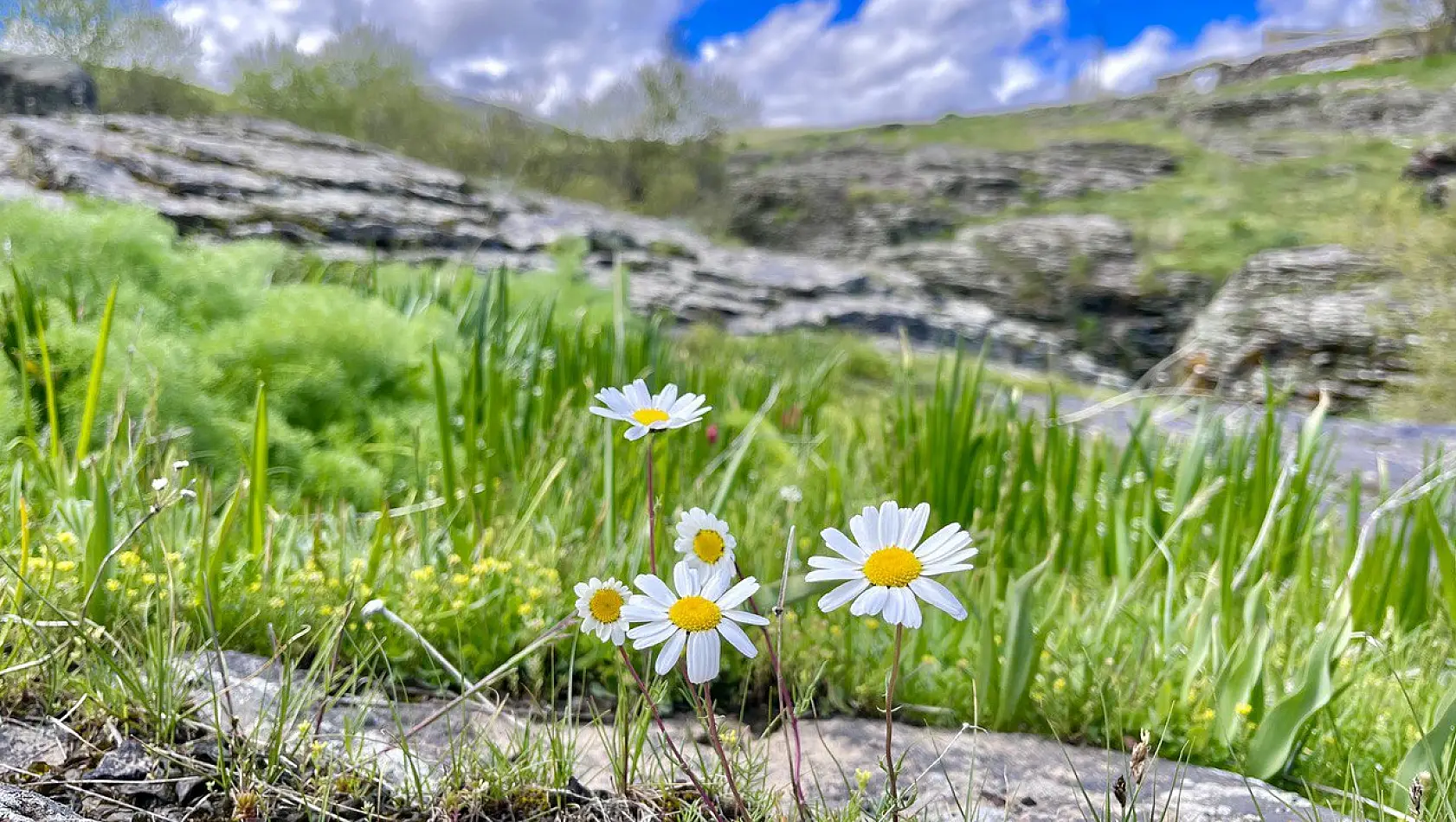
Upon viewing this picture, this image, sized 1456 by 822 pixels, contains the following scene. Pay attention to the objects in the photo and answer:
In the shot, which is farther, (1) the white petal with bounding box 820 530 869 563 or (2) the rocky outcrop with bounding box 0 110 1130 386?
(2) the rocky outcrop with bounding box 0 110 1130 386

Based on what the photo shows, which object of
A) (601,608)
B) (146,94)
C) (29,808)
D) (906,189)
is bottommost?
(29,808)

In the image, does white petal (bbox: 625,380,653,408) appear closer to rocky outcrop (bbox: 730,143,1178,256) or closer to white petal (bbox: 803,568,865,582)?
white petal (bbox: 803,568,865,582)

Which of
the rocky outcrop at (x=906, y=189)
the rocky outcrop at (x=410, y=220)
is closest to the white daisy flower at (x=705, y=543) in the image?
the rocky outcrop at (x=410, y=220)

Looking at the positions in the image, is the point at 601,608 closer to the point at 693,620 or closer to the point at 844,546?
the point at 693,620

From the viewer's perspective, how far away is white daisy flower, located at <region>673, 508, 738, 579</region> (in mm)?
663

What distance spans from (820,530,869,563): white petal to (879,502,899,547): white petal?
2 cm

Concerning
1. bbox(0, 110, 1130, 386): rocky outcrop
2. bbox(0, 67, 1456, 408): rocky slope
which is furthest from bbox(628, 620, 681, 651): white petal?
bbox(0, 110, 1130, 386): rocky outcrop

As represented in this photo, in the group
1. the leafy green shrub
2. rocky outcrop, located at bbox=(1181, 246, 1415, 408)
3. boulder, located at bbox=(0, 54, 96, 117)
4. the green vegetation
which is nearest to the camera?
the green vegetation

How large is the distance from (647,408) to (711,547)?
0.46 ft

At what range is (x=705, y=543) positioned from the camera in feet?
2.27

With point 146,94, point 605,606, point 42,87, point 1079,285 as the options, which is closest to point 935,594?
point 605,606

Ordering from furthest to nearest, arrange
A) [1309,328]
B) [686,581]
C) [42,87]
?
1. [1309,328]
2. [42,87]
3. [686,581]

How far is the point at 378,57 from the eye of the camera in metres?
17.2

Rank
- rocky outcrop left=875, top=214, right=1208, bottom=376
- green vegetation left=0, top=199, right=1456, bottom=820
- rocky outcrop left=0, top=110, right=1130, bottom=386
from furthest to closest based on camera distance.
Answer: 1. rocky outcrop left=875, top=214, right=1208, bottom=376
2. rocky outcrop left=0, top=110, right=1130, bottom=386
3. green vegetation left=0, top=199, right=1456, bottom=820
